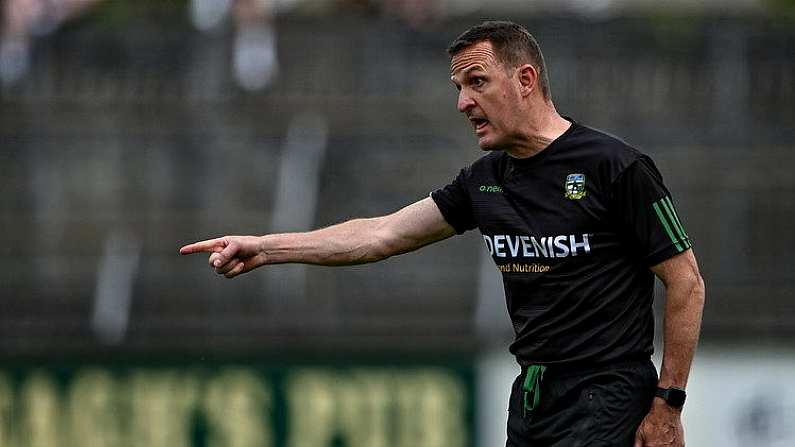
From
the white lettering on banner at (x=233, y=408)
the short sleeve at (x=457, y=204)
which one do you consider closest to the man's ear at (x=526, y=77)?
the short sleeve at (x=457, y=204)

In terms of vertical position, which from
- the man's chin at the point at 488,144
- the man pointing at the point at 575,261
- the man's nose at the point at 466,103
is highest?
the man's nose at the point at 466,103

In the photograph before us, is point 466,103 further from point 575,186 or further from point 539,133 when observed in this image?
point 575,186

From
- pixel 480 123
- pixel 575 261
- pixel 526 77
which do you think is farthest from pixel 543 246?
pixel 526 77

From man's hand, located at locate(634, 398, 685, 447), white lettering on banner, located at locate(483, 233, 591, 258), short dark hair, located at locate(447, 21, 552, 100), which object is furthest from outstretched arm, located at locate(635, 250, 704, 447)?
short dark hair, located at locate(447, 21, 552, 100)

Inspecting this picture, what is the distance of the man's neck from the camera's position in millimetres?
5602

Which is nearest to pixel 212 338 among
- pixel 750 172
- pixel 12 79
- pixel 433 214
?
pixel 12 79

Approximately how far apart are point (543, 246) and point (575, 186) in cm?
24

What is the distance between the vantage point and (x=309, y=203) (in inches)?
479

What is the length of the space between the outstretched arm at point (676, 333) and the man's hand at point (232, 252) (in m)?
1.52

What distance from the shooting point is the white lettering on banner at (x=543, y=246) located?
549cm

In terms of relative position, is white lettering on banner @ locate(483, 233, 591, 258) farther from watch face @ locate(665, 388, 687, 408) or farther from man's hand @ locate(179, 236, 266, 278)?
man's hand @ locate(179, 236, 266, 278)

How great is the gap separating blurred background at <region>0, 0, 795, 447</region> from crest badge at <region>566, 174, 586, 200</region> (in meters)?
5.13

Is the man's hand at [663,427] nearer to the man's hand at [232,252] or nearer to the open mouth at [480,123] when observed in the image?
Result: the open mouth at [480,123]

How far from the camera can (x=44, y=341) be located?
1117 cm
